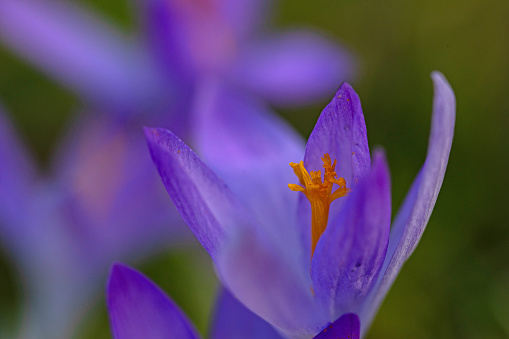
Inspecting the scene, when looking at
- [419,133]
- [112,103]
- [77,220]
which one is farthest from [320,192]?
[419,133]

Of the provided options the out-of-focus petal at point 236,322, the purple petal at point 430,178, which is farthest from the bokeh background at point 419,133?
the purple petal at point 430,178

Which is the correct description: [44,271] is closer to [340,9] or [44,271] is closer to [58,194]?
[58,194]

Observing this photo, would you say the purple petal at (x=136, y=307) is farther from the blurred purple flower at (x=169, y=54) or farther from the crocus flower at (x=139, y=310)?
the blurred purple flower at (x=169, y=54)

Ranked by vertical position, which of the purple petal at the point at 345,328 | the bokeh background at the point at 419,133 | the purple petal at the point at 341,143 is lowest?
the bokeh background at the point at 419,133

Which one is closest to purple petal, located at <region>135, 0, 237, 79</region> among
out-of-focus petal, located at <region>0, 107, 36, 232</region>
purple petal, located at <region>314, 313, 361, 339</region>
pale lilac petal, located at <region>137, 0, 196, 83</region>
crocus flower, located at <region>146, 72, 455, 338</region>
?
pale lilac petal, located at <region>137, 0, 196, 83</region>

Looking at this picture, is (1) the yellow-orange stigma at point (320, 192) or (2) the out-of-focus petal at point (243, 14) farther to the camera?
(2) the out-of-focus petal at point (243, 14)

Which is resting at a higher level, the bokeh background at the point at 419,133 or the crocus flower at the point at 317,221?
the crocus flower at the point at 317,221

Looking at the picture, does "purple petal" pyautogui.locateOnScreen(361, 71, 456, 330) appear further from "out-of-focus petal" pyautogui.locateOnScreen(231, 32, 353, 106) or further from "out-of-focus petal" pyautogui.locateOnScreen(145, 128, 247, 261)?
"out-of-focus petal" pyautogui.locateOnScreen(231, 32, 353, 106)
